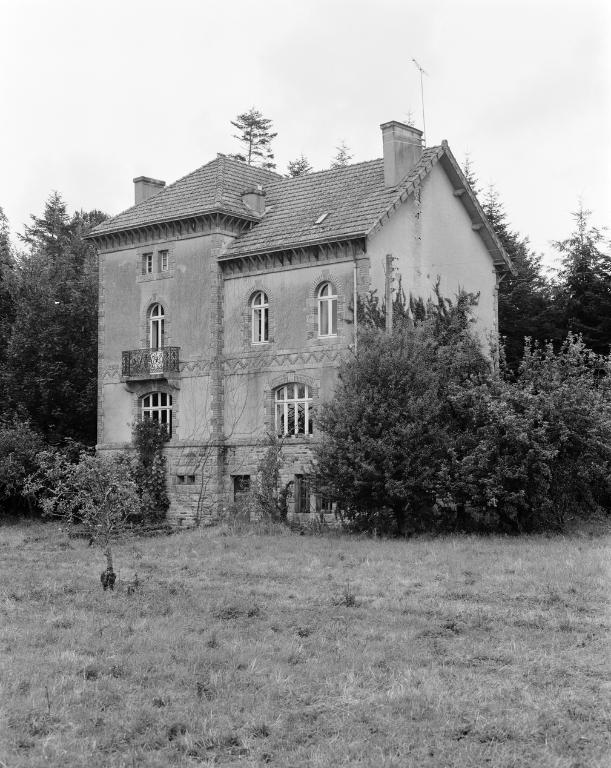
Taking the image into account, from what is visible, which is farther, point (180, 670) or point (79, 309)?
point (79, 309)

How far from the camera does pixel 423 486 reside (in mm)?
26406

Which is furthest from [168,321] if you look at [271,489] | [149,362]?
[271,489]

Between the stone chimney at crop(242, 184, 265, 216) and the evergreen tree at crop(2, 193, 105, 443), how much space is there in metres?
9.75

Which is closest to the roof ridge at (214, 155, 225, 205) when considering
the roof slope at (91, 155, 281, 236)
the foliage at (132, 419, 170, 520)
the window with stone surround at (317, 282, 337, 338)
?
the roof slope at (91, 155, 281, 236)

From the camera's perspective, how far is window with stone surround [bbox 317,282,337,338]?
31931 millimetres

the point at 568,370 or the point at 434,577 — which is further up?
the point at 568,370

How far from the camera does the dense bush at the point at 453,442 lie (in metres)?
26.2

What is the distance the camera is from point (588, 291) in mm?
42750

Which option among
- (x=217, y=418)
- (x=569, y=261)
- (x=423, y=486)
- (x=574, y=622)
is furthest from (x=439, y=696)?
(x=569, y=261)

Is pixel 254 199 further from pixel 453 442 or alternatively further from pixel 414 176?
pixel 453 442

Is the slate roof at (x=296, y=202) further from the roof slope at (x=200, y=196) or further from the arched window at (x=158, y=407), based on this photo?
the arched window at (x=158, y=407)

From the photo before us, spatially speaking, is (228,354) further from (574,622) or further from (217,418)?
(574,622)

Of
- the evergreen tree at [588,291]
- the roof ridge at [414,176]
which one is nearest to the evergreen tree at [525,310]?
the evergreen tree at [588,291]

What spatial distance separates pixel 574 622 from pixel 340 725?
5.37 m
